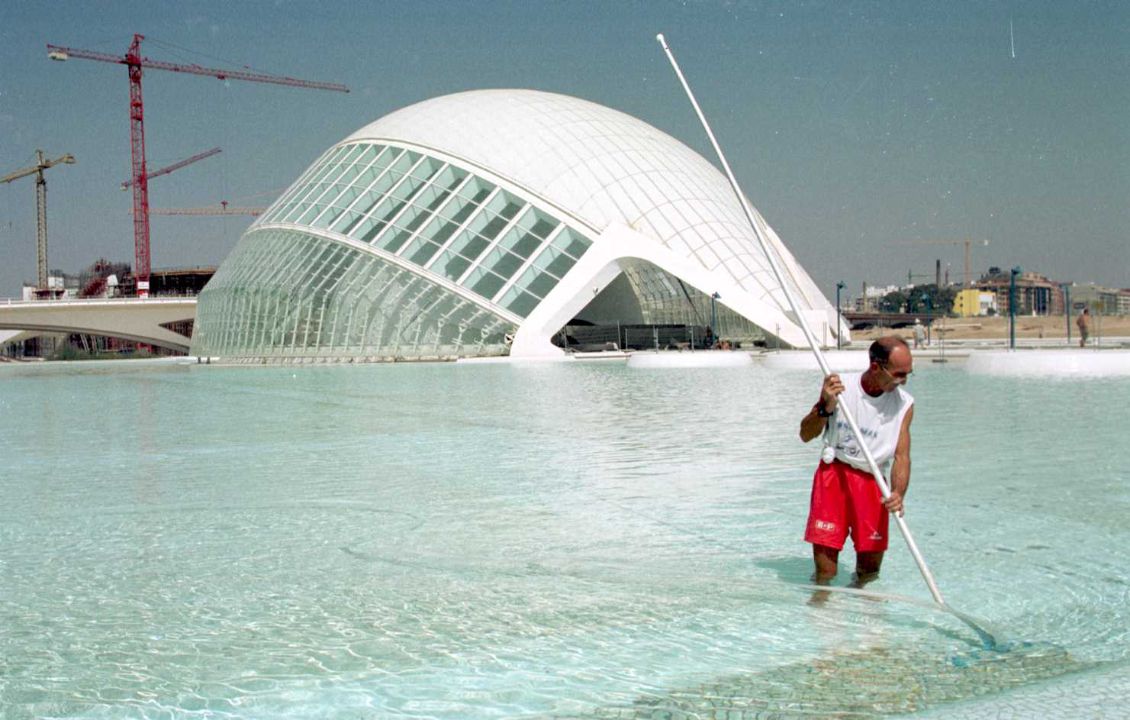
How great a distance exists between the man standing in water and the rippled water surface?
321 millimetres

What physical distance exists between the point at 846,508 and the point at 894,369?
0.73m

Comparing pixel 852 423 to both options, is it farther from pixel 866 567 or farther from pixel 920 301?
pixel 920 301

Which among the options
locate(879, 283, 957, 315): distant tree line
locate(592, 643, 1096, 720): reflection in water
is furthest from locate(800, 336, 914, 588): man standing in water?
locate(879, 283, 957, 315): distant tree line

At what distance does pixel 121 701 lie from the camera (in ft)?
12.9

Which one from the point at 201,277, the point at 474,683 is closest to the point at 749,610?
the point at 474,683

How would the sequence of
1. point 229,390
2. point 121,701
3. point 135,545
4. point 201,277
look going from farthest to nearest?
point 201,277, point 229,390, point 135,545, point 121,701

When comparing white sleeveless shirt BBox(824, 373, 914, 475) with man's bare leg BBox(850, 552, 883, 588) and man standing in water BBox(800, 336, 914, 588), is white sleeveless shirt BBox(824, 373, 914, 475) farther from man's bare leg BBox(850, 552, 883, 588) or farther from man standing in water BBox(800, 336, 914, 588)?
man's bare leg BBox(850, 552, 883, 588)

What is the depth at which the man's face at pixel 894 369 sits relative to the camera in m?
4.70

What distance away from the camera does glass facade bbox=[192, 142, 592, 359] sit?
1379 inches

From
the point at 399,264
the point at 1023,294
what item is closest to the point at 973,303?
the point at 1023,294

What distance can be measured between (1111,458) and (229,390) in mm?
18381

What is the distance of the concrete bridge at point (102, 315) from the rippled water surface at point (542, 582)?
6322 centimetres

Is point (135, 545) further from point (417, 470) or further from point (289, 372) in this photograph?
point (289, 372)

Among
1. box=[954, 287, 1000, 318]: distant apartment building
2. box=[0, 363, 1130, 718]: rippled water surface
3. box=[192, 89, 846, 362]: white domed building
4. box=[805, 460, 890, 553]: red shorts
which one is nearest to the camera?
box=[0, 363, 1130, 718]: rippled water surface
